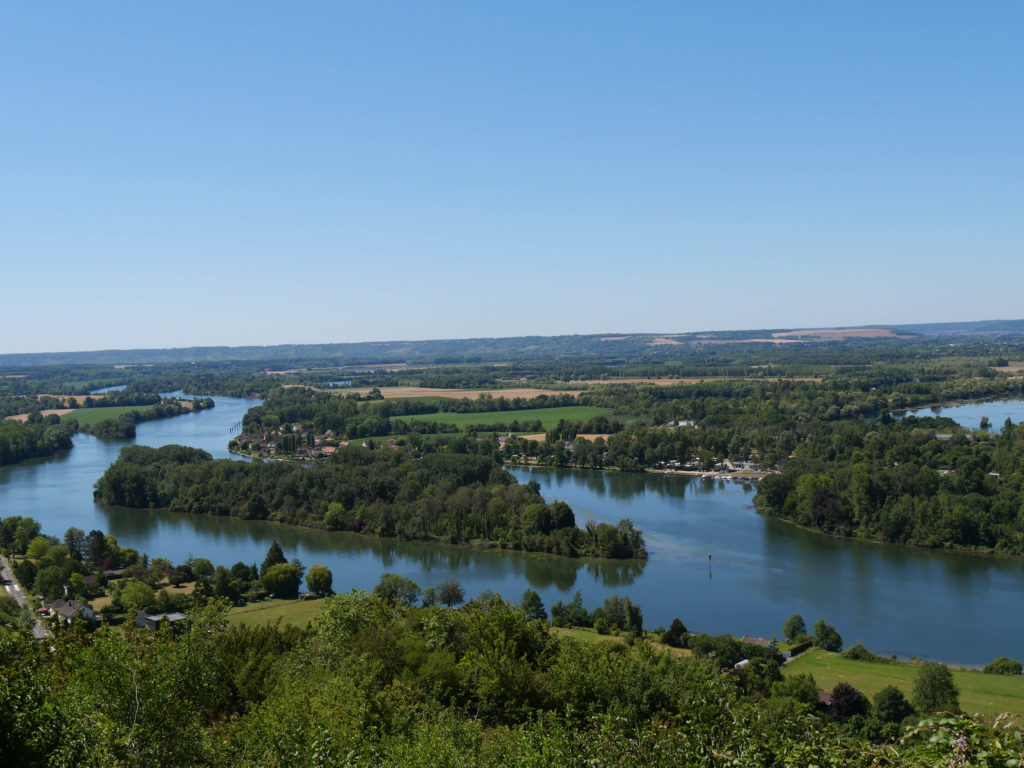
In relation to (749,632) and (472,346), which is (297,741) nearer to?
(749,632)

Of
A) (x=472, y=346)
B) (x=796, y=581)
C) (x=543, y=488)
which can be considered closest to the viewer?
(x=796, y=581)

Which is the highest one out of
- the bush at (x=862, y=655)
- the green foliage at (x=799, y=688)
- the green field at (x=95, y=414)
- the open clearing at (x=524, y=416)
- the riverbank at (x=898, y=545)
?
the green field at (x=95, y=414)

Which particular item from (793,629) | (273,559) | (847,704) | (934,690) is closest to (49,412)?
(273,559)

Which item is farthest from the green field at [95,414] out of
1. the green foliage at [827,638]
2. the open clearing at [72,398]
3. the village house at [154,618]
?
the green foliage at [827,638]

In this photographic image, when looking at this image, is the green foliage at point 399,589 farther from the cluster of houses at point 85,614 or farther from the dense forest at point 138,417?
the dense forest at point 138,417

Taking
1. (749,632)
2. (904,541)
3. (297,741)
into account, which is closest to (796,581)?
(749,632)

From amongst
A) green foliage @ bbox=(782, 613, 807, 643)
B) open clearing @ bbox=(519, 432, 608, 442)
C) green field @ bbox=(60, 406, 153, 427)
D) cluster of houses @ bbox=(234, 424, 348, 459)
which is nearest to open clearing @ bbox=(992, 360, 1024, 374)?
open clearing @ bbox=(519, 432, 608, 442)
